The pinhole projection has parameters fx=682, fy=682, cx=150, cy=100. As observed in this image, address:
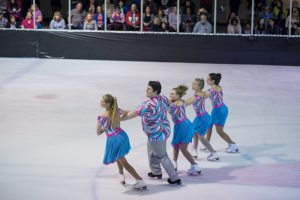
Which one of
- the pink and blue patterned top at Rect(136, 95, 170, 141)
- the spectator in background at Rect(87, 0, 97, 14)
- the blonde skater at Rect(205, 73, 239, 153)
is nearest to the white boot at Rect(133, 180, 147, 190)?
the pink and blue patterned top at Rect(136, 95, 170, 141)

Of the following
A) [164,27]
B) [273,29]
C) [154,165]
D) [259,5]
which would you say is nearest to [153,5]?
[164,27]

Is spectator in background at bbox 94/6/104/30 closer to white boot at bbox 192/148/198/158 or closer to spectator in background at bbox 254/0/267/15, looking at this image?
spectator in background at bbox 254/0/267/15

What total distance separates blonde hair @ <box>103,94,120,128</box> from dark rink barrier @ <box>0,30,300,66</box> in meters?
11.4

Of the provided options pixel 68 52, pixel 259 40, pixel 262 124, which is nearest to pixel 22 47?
pixel 68 52

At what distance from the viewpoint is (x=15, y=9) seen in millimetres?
21047

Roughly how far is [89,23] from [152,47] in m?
2.03

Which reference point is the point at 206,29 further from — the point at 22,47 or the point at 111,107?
the point at 111,107

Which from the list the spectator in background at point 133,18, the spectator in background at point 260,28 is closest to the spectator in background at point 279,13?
the spectator in background at point 260,28

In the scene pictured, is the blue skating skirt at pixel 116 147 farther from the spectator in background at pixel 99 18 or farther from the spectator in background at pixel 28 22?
the spectator in background at pixel 28 22

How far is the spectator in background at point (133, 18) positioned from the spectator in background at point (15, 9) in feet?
11.3

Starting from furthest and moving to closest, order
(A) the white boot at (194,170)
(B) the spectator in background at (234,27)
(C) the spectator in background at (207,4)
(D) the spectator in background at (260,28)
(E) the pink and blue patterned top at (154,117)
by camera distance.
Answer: (C) the spectator in background at (207,4) → (B) the spectator in background at (234,27) → (D) the spectator in background at (260,28) → (A) the white boot at (194,170) → (E) the pink and blue patterned top at (154,117)

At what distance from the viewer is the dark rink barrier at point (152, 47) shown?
19922mm

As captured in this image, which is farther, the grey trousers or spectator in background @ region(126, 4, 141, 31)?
spectator in background @ region(126, 4, 141, 31)

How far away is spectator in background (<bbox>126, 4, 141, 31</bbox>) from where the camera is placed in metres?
20.2
